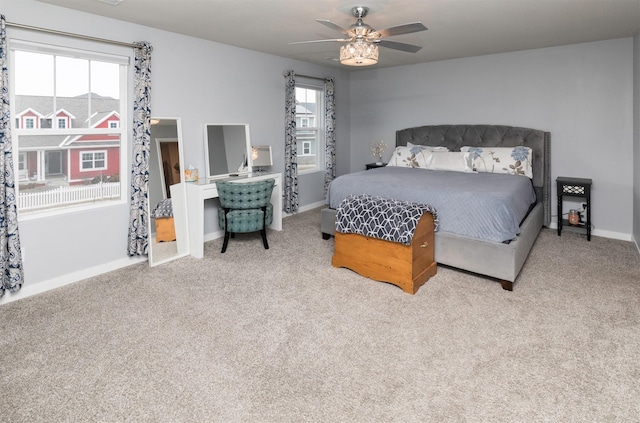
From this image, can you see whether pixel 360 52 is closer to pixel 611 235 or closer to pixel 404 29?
pixel 404 29

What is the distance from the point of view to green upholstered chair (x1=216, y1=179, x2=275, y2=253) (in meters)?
4.23

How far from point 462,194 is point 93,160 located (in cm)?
351

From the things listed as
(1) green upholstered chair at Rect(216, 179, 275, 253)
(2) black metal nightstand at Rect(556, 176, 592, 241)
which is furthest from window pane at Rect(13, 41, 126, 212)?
(2) black metal nightstand at Rect(556, 176, 592, 241)

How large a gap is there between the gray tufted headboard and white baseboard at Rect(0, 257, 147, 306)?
14.4ft

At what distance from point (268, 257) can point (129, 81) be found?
7.39ft

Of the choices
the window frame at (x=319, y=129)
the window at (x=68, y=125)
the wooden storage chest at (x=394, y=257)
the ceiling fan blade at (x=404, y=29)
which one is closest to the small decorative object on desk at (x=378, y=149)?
the window frame at (x=319, y=129)

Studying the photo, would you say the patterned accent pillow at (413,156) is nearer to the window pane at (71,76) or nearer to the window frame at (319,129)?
the window frame at (319,129)

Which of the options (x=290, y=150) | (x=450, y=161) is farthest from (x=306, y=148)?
(x=450, y=161)

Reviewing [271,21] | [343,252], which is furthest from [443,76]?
[343,252]

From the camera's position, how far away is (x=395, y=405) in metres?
1.94

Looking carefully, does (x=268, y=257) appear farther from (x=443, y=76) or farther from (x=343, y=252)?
(x=443, y=76)

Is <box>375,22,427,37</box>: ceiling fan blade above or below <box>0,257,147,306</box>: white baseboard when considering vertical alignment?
above

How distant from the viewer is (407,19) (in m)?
3.68

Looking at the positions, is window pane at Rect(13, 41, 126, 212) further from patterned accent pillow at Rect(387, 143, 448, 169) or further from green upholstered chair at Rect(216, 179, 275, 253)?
patterned accent pillow at Rect(387, 143, 448, 169)
